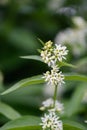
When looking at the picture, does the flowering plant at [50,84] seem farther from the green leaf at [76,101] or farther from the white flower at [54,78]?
the green leaf at [76,101]

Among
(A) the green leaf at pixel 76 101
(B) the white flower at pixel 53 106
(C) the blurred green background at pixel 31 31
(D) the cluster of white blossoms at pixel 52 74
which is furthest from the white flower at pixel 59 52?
(C) the blurred green background at pixel 31 31

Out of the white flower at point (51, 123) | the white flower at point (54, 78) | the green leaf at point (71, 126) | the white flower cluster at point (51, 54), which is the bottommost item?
the white flower at point (51, 123)

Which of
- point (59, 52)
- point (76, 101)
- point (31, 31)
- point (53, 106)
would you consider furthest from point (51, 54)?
point (31, 31)

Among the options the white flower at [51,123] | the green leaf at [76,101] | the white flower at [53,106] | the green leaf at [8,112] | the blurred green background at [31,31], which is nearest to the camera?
the white flower at [51,123]

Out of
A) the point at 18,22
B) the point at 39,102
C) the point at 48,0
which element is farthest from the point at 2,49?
the point at 39,102

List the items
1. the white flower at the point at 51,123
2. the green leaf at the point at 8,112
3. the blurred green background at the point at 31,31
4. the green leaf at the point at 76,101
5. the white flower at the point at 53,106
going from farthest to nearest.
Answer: the blurred green background at the point at 31,31 < the green leaf at the point at 76,101 < the green leaf at the point at 8,112 < the white flower at the point at 53,106 < the white flower at the point at 51,123

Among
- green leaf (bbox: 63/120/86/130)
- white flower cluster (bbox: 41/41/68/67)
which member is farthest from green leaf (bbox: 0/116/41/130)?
white flower cluster (bbox: 41/41/68/67)
